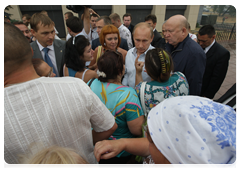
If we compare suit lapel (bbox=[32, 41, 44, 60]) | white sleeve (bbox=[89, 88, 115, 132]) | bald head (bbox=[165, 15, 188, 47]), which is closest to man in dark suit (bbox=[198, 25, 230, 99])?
bald head (bbox=[165, 15, 188, 47])

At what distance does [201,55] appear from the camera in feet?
7.27

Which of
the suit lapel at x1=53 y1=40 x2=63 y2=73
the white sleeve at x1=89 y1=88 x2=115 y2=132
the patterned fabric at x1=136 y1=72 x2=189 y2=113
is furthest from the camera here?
the suit lapel at x1=53 y1=40 x2=63 y2=73

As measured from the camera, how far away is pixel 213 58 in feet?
9.48

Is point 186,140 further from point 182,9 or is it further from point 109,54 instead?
point 182,9

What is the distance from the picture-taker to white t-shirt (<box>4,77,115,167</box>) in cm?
79

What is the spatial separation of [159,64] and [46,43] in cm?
228

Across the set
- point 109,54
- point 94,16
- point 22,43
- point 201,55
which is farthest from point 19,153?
point 94,16

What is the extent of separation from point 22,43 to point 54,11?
1389 centimetres

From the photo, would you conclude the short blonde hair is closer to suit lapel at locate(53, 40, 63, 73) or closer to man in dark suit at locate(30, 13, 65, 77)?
man in dark suit at locate(30, 13, 65, 77)

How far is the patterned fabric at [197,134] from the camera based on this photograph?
593 millimetres

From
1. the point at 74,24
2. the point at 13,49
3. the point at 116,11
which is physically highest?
the point at 116,11

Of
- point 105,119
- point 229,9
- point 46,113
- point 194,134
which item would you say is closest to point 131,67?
point 105,119

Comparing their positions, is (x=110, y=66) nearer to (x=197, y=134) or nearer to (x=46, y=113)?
(x=46, y=113)

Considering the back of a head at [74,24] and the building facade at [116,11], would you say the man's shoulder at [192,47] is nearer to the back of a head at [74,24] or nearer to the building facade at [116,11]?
the back of a head at [74,24]
